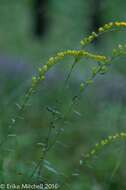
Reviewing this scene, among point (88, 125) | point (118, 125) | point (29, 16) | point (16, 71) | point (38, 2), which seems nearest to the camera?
point (118, 125)

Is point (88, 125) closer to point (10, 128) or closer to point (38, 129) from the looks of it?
point (38, 129)

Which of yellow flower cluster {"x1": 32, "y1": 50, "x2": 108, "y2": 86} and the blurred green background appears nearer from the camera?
yellow flower cluster {"x1": 32, "y1": 50, "x2": 108, "y2": 86}

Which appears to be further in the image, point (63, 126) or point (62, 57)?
point (63, 126)

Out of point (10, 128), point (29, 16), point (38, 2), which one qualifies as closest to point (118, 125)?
point (10, 128)

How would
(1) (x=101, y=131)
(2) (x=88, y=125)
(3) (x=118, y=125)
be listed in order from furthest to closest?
(2) (x=88, y=125) → (1) (x=101, y=131) → (3) (x=118, y=125)

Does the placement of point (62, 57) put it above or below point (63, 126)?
above

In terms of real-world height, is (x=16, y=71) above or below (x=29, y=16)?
above

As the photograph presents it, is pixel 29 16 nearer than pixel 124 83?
No

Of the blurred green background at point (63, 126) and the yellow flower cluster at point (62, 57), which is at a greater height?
the yellow flower cluster at point (62, 57)

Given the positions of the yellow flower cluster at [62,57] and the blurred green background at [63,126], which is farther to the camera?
the blurred green background at [63,126]

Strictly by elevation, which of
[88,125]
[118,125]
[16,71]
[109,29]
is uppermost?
[109,29]

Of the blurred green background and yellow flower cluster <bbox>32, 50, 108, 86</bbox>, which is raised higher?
yellow flower cluster <bbox>32, 50, 108, 86</bbox>
